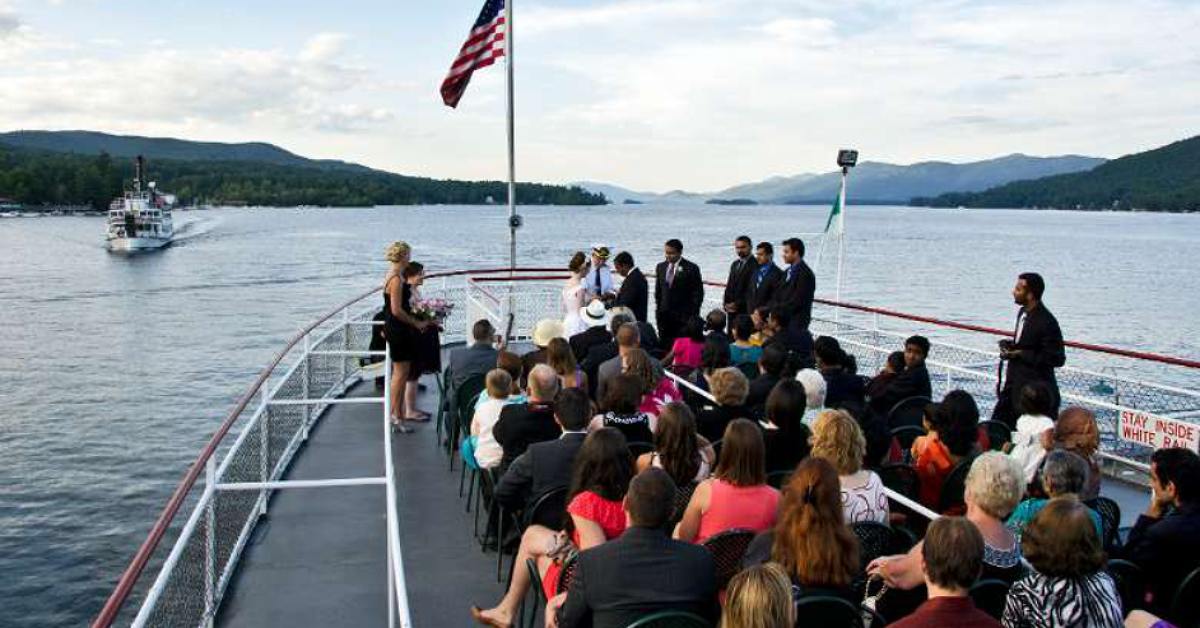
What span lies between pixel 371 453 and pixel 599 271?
11.3ft

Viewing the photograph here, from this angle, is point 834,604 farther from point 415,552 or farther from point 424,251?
point 424,251

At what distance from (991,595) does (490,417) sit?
3.16 m

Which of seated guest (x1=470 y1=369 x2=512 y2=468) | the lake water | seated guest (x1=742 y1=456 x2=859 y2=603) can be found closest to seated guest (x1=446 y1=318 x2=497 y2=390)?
seated guest (x1=470 y1=369 x2=512 y2=468)

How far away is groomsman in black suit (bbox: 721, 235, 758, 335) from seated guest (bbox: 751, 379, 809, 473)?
565 cm

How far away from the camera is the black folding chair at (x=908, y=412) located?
675 cm

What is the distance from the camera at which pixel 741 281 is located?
35.8 feet

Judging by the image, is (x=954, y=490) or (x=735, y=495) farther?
(x=954, y=490)

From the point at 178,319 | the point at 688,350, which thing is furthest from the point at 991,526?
the point at 178,319

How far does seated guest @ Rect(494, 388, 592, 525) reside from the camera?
4.83 meters

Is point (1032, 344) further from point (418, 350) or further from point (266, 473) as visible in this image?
point (266, 473)

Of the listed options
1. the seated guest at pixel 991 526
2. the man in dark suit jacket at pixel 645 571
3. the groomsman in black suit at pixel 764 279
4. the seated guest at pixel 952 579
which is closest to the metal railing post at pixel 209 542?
the man in dark suit jacket at pixel 645 571

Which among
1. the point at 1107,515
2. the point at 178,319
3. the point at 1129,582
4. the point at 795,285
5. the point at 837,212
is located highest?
the point at 837,212

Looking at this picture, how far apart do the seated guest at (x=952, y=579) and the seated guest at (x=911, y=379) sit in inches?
160

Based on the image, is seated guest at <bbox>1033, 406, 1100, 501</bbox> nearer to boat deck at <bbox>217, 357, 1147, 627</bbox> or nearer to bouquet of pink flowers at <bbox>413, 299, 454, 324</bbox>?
boat deck at <bbox>217, 357, 1147, 627</bbox>
